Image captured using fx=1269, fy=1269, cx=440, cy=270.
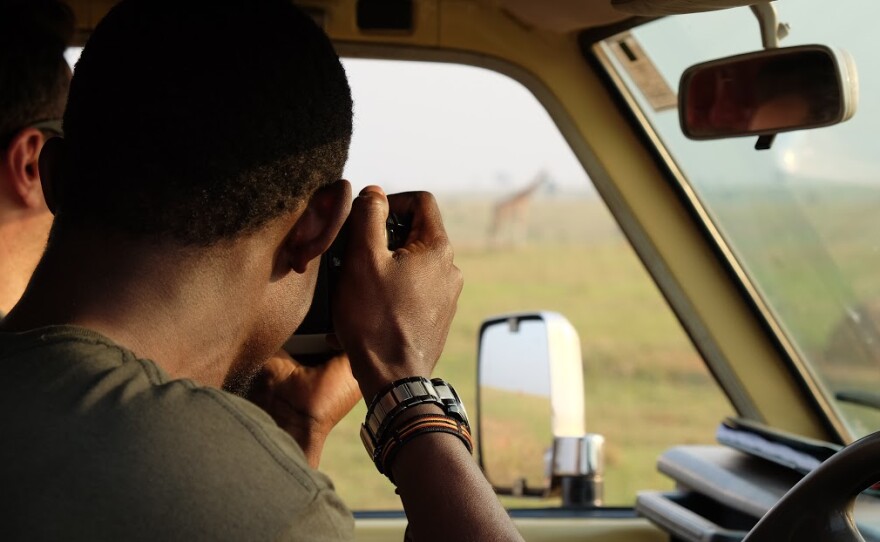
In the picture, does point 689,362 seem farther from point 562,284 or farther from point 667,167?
point 667,167

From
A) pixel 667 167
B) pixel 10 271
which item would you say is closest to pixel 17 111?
pixel 10 271

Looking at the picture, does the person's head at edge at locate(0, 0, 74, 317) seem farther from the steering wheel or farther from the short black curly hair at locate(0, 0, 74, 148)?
the steering wheel

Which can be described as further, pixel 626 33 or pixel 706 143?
pixel 706 143

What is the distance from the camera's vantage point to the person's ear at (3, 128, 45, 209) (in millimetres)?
2463

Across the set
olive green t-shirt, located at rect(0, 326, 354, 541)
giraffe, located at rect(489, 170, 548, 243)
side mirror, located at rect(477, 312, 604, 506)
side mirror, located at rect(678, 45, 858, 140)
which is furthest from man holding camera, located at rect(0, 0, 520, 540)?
giraffe, located at rect(489, 170, 548, 243)

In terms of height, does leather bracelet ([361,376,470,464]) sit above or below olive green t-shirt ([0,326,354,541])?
below

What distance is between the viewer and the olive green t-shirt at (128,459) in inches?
46.9

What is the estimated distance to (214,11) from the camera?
4.55 ft

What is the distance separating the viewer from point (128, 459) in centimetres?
120

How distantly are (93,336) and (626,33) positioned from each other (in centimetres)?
175

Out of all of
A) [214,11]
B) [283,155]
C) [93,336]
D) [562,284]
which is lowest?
[562,284]

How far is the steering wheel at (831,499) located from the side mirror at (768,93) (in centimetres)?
79

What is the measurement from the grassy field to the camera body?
10.0 metres

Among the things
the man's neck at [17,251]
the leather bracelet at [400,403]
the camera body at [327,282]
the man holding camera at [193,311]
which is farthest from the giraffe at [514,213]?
the man holding camera at [193,311]
